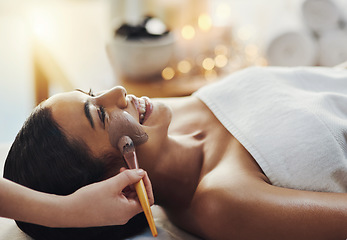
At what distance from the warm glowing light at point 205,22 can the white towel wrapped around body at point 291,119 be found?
1.11m

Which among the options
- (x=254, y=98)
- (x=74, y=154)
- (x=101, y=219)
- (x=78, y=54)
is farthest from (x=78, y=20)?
(x=101, y=219)

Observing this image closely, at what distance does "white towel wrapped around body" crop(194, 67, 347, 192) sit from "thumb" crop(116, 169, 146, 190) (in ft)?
1.17

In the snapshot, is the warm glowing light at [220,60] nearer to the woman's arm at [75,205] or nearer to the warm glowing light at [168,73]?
the warm glowing light at [168,73]

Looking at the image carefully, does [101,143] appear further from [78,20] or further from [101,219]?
[78,20]

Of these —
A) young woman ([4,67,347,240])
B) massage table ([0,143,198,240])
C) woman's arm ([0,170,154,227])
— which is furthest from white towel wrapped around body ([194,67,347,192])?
woman's arm ([0,170,154,227])

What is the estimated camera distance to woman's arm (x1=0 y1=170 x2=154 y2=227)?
0.79 m

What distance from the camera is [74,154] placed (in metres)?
0.97

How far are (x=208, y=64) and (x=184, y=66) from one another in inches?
5.4

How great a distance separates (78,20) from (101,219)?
1847 mm

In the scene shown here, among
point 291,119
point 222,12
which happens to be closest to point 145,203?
point 291,119

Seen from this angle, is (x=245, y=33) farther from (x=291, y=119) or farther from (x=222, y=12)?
(x=291, y=119)

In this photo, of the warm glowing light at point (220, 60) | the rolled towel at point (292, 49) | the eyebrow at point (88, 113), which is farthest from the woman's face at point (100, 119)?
the warm glowing light at point (220, 60)

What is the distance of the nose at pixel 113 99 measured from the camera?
1041 mm

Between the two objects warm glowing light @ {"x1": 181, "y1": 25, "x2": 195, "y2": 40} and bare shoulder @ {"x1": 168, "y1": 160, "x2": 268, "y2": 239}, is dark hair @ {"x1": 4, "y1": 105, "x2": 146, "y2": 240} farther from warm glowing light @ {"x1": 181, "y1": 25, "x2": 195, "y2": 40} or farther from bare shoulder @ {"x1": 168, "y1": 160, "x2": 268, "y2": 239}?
warm glowing light @ {"x1": 181, "y1": 25, "x2": 195, "y2": 40}
